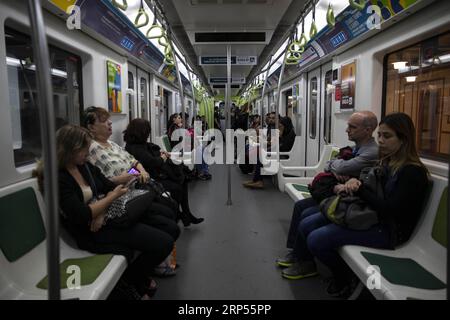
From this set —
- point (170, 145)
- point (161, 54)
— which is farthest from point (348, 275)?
point (161, 54)

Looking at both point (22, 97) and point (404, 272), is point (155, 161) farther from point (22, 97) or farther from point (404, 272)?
point (404, 272)

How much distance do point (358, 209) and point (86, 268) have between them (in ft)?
5.56

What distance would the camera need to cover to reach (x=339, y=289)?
8.21 ft

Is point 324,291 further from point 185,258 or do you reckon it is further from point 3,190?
point 3,190

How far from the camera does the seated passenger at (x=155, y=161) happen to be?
136 inches

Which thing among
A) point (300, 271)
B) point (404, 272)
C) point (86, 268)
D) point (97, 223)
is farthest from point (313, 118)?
point (86, 268)

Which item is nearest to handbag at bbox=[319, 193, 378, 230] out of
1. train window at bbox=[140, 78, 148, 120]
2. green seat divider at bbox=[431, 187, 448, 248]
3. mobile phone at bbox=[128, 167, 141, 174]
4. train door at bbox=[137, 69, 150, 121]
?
green seat divider at bbox=[431, 187, 448, 248]

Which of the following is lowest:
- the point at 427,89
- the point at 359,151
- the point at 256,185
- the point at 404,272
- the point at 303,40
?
the point at 256,185

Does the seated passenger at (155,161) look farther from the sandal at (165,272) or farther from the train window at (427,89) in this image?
the train window at (427,89)

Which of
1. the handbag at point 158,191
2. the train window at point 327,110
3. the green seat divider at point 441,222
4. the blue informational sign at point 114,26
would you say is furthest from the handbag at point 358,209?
the train window at point 327,110

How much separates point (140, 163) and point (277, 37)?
4948mm

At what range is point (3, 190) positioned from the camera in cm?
182

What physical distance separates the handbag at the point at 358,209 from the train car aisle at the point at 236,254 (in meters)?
0.63

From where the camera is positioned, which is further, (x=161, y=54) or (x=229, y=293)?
(x=161, y=54)
